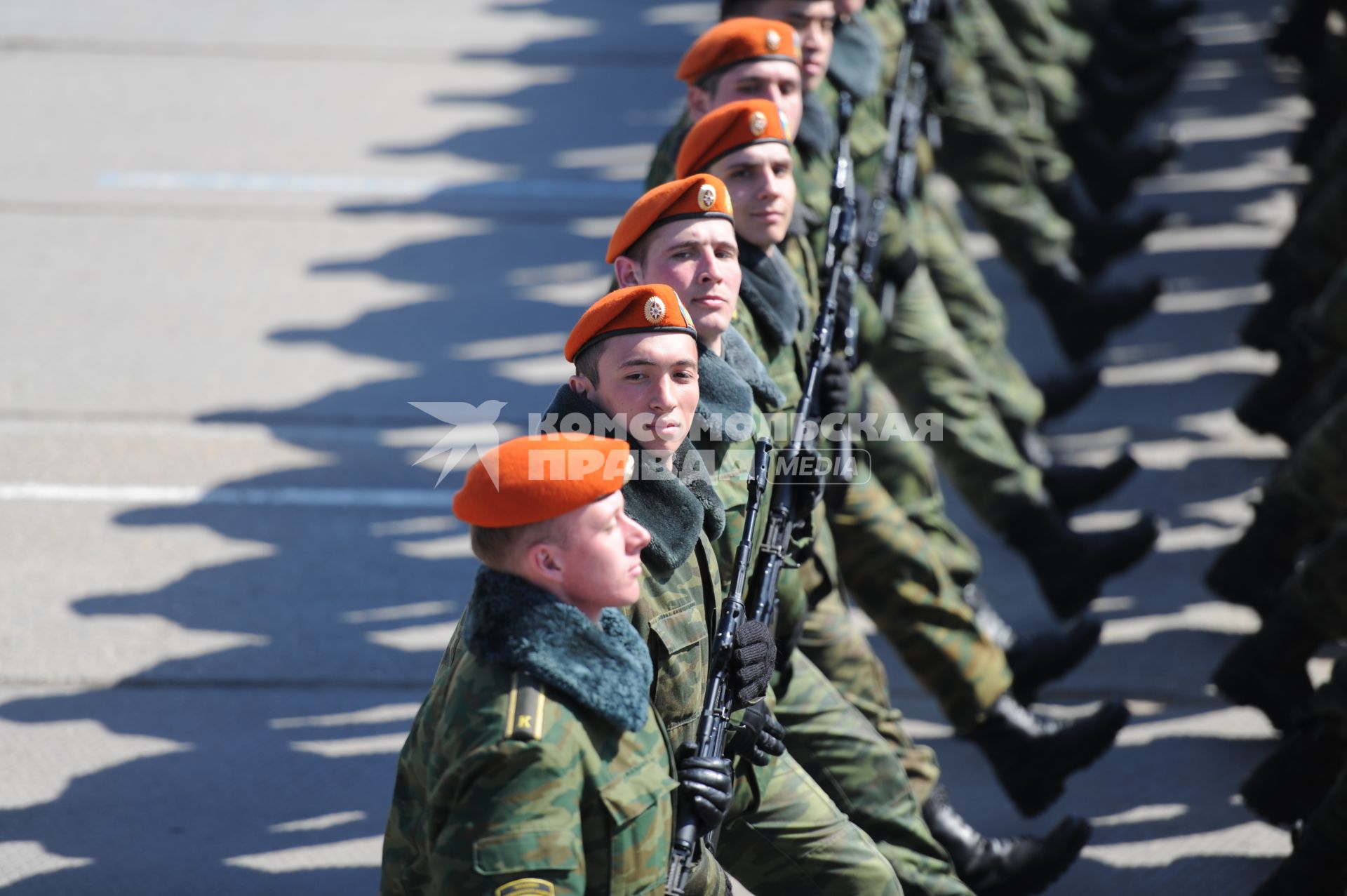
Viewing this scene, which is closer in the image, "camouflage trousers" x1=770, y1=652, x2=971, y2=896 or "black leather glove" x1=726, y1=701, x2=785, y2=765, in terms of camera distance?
"black leather glove" x1=726, y1=701, x2=785, y2=765

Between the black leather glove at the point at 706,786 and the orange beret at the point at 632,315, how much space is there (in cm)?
78

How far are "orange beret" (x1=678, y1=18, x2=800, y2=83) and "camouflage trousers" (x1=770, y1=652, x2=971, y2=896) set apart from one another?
1.72m

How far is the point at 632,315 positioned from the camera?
304 cm

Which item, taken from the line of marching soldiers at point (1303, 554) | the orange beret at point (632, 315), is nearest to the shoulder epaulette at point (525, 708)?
the orange beret at point (632, 315)

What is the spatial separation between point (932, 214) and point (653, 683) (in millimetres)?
3645

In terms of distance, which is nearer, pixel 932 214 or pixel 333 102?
pixel 932 214

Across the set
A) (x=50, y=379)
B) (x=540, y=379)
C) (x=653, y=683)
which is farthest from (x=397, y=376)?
(x=653, y=683)

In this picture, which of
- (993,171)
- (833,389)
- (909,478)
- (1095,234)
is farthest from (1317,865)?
(1095,234)

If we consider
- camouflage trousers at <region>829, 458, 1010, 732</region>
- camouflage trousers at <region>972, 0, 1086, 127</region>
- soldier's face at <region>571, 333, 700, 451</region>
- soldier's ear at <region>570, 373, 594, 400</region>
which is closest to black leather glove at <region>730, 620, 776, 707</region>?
soldier's face at <region>571, 333, 700, 451</region>

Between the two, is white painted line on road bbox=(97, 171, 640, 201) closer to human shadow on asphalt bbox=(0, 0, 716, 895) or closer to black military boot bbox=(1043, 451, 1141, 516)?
human shadow on asphalt bbox=(0, 0, 716, 895)

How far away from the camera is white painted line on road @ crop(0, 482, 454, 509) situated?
238 inches

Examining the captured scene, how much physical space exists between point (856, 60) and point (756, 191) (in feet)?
5.25

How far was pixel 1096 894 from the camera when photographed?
4.32 m

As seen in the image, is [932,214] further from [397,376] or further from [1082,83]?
[1082,83]
